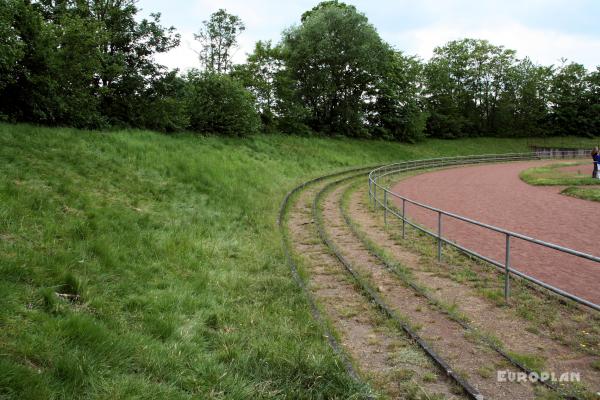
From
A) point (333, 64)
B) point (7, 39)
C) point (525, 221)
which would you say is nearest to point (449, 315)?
point (525, 221)

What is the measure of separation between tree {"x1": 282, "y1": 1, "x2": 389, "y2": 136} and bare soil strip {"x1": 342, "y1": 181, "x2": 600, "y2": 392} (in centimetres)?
3424

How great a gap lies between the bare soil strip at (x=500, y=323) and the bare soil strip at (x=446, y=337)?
411mm

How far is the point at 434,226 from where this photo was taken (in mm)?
14820

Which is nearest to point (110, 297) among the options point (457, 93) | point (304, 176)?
point (304, 176)

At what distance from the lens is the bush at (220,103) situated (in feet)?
94.1

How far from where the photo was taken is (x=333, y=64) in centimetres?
4569

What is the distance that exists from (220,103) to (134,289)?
24.2m

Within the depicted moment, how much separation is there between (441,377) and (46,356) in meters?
4.31

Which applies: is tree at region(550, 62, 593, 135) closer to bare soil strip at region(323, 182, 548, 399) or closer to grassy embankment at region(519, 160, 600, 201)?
grassy embankment at region(519, 160, 600, 201)

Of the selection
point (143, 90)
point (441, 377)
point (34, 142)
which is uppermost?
point (143, 90)

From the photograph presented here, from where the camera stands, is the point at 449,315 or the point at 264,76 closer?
the point at 449,315

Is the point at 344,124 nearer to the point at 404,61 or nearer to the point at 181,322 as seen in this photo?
the point at 404,61

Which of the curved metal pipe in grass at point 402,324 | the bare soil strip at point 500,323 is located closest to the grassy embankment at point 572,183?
the bare soil strip at point 500,323

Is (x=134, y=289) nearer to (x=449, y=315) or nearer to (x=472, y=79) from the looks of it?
(x=449, y=315)
